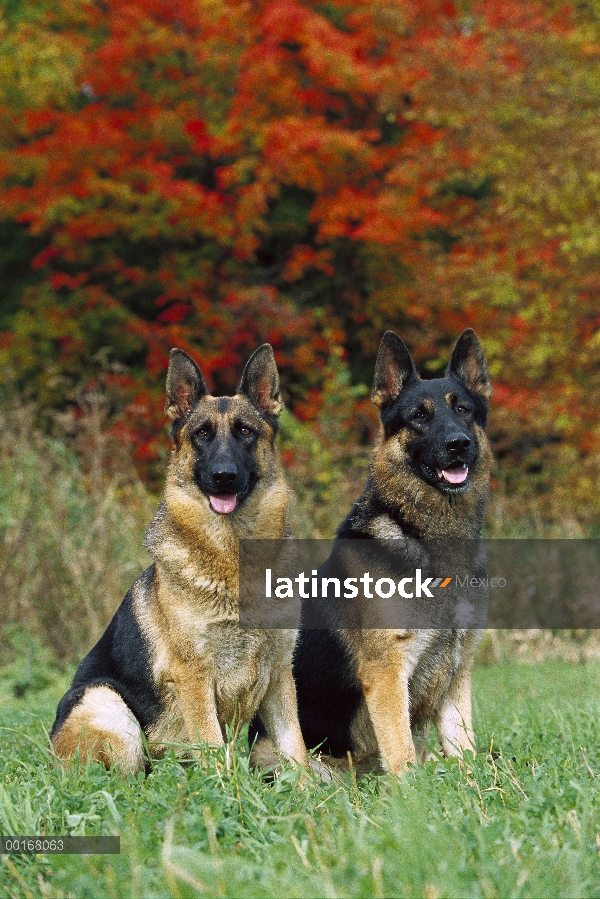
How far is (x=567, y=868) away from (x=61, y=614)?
20.4ft

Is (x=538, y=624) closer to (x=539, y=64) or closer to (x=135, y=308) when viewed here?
(x=539, y=64)

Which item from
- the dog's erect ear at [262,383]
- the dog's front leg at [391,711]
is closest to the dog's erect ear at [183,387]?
the dog's erect ear at [262,383]

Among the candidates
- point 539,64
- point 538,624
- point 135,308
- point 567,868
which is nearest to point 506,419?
point 538,624

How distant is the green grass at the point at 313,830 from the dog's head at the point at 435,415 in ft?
4.27

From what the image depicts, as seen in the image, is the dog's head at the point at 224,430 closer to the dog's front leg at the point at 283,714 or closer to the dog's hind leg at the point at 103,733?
the dog's front leg at the point at 283,714

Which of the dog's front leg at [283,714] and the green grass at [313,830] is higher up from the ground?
the green grass at [313,830]

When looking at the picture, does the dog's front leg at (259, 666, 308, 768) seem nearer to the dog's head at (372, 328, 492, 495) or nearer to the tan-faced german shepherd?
the tan-faced german shepherd

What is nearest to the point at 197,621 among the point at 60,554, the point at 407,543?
the point at 407,543

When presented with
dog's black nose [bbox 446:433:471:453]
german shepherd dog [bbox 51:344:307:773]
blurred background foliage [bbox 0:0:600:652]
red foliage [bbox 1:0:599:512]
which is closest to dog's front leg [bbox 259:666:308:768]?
german shepherd dog [bbox 51:344:307:773]

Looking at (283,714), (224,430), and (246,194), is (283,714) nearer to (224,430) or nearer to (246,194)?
(224,430)

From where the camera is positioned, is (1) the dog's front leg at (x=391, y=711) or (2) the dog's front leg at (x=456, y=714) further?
(2) the dog's front leg at (x=456, y=714)

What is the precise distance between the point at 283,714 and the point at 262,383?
1567 mm

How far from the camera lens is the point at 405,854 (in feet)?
8.22

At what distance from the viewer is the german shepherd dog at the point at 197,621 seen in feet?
13.3
